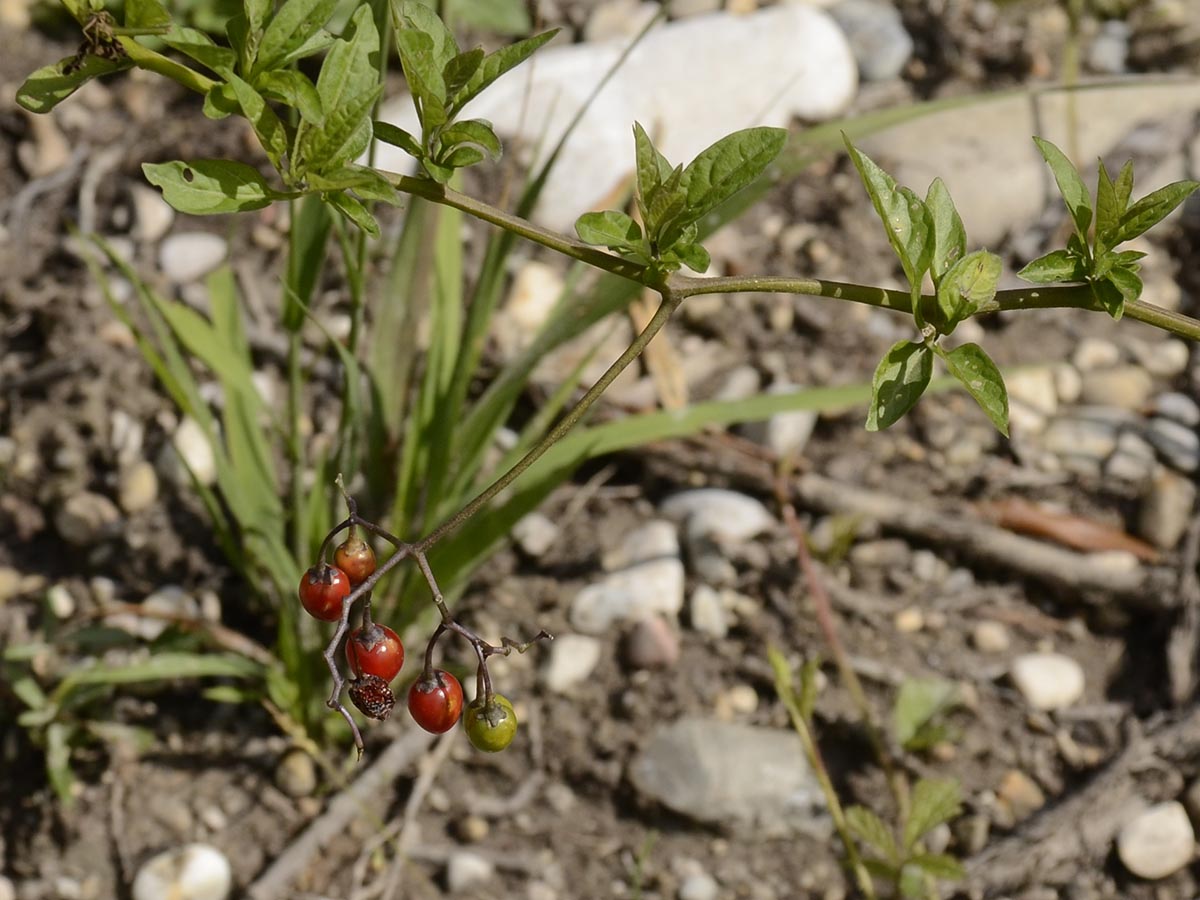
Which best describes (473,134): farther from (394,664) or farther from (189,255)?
(189,255)

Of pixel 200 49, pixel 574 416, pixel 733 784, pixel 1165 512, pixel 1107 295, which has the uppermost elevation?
pixel 200 49

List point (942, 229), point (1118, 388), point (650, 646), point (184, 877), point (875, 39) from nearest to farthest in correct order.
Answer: point (942, 229) < point (184, 877) < point (650, 646) < point (1118, 388) < point (875, 39)

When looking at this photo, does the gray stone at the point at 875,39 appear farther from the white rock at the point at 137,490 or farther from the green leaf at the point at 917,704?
the white rock at the point at 137,490

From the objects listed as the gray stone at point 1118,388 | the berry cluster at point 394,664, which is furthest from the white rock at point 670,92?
the berry cluster at point 394,664

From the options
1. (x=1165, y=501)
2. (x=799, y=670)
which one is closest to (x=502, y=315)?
(x=799, y=670)

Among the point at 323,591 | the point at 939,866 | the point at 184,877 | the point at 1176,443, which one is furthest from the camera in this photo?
Result: the point at 1176,443

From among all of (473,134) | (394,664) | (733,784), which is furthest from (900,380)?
(733,784)

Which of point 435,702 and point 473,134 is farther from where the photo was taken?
point 435,702
